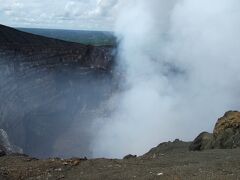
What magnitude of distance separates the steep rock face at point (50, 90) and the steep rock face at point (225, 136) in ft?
124

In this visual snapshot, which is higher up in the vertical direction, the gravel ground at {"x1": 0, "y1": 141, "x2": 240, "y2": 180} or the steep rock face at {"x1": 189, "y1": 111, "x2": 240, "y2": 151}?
the steep rock face at {"x1": 189, "y1": 111, "x2": 240, "y2": 151}

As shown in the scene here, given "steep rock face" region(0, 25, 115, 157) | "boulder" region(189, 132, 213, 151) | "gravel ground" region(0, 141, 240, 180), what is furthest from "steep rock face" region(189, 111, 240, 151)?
"steep rock face" region(0, 25, 115, 157)

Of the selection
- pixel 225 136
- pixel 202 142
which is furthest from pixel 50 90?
pixel 225 136

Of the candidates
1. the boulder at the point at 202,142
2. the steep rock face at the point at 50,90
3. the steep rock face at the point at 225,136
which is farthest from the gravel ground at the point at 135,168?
the steep rock face at the point at 50,90

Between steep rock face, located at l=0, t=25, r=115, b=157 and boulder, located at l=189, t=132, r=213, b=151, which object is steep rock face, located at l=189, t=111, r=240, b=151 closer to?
boulder, located at l=189, t=132, r=213, b=151

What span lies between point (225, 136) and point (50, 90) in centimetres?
5330

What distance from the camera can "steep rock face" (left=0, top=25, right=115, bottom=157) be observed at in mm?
68500

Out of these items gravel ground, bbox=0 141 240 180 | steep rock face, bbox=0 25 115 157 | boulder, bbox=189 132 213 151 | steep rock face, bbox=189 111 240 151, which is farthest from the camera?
steep rock face, bbox=0 25 115 157

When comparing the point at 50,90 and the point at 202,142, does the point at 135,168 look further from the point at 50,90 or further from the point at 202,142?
the point at 50,90

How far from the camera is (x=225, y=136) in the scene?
3186 cm

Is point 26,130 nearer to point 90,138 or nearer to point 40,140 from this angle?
point 40,140

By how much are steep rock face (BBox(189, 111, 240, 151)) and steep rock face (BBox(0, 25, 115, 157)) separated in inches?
1488

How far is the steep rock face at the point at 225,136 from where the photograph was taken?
30594 millimetres

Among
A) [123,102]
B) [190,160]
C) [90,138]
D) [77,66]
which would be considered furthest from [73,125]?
[190,160]
